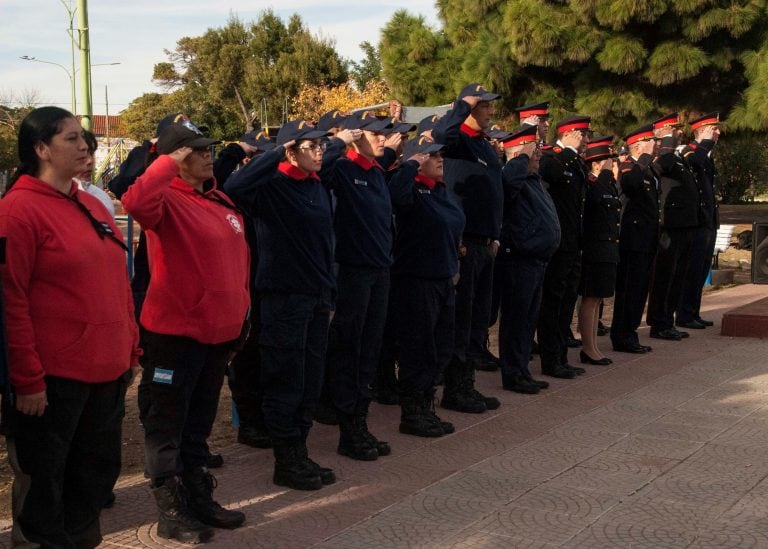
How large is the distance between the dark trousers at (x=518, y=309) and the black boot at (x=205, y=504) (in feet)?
11.9

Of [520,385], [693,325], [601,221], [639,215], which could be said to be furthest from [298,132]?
[693,325]

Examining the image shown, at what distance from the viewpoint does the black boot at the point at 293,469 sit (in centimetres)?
530

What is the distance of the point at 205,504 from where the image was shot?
471 cm

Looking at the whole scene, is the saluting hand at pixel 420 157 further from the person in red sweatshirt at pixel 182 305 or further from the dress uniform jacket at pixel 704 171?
the dress uniform jacket at pixel 704 171

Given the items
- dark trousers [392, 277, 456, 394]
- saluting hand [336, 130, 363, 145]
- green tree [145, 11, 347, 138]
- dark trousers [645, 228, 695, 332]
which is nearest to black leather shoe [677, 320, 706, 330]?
dark trousers [645, 228, 695, 332]

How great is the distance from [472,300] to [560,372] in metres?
1.59

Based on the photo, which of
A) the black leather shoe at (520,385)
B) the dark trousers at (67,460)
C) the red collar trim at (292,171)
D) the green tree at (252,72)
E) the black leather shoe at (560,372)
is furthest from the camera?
the green tree at (252,72)

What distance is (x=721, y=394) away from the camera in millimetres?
7836

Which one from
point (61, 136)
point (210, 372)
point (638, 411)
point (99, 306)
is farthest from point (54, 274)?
point (638, 411)

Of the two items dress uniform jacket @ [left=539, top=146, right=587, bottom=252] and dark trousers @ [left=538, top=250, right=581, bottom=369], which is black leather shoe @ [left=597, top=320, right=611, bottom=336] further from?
dress uniform jacket @ [left=539, top=146, right=587, bottom=252]

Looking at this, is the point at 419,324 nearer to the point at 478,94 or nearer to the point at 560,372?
the point at 478,94

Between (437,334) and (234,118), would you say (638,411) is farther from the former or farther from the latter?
(234,118)

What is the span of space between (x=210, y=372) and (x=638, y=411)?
363 centimetres

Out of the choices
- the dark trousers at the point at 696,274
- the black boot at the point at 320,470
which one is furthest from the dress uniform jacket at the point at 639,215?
the black boot at the point at 320,470
